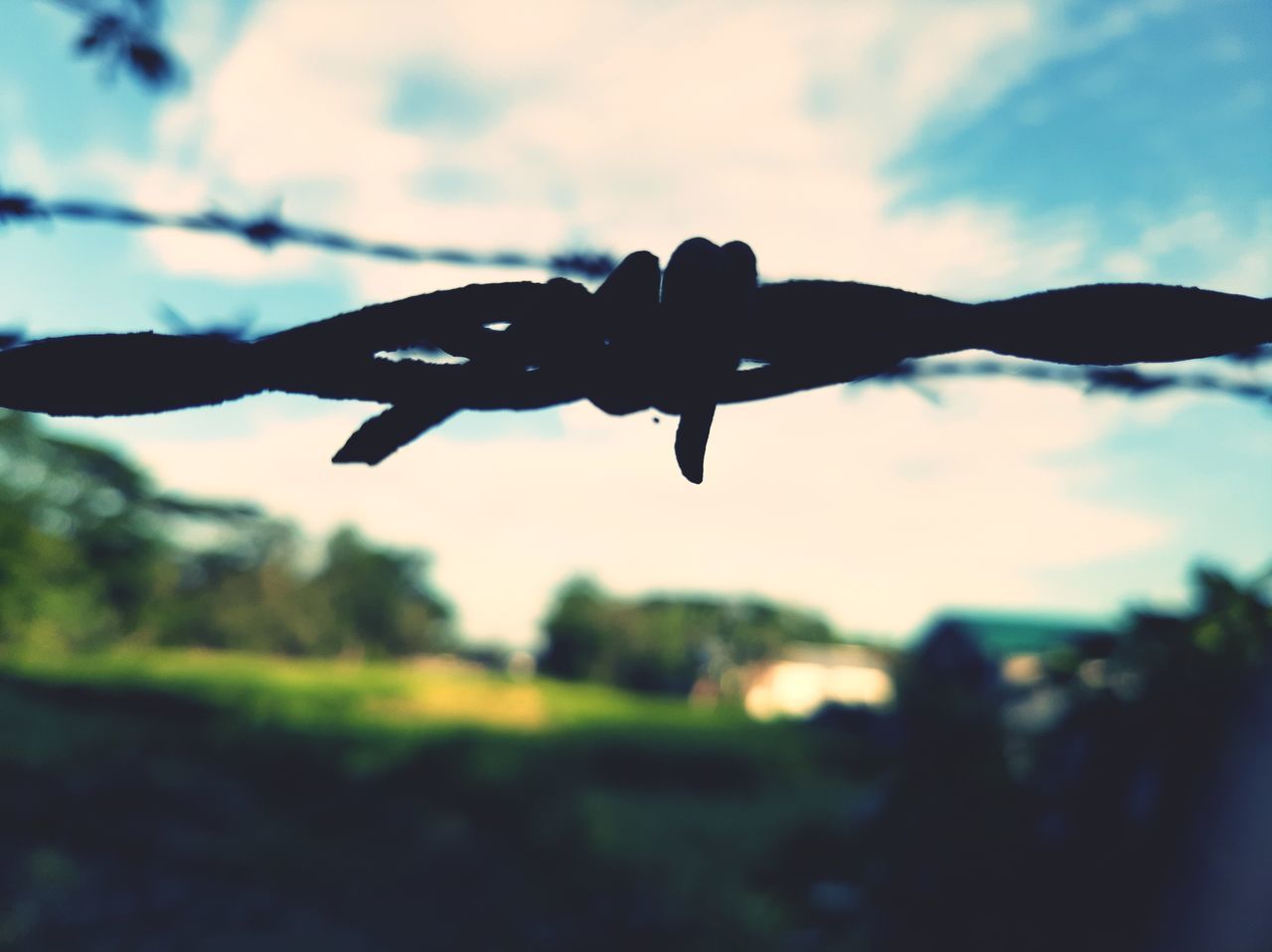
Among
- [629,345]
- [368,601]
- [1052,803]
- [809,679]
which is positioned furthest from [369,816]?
[368,601]

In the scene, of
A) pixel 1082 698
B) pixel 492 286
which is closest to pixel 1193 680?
pixel 1082 698

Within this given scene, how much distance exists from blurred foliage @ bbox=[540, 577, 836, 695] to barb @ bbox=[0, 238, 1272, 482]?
57851mm

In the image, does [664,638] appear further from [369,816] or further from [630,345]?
[630,345]

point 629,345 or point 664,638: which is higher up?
point 629,345

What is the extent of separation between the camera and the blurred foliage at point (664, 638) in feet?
192

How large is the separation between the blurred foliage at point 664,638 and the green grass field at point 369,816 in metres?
31.2

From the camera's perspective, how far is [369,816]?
1382 cm

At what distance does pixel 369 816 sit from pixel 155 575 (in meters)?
20.8

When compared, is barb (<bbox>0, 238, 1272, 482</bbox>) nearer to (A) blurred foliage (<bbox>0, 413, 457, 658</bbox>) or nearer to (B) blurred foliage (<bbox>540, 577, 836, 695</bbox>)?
(A) blurred foliage (<bbox>0, 413, 457, 658</bbox>)

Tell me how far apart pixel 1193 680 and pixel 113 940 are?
29.4 ft

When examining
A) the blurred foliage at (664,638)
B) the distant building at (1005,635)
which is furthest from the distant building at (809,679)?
the distant building at (1005,635)

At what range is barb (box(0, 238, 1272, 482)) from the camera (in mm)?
563

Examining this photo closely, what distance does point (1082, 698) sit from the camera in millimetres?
2834

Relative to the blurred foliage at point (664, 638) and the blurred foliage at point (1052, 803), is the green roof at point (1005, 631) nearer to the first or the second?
the blurred foliage at point (1052, 803)
